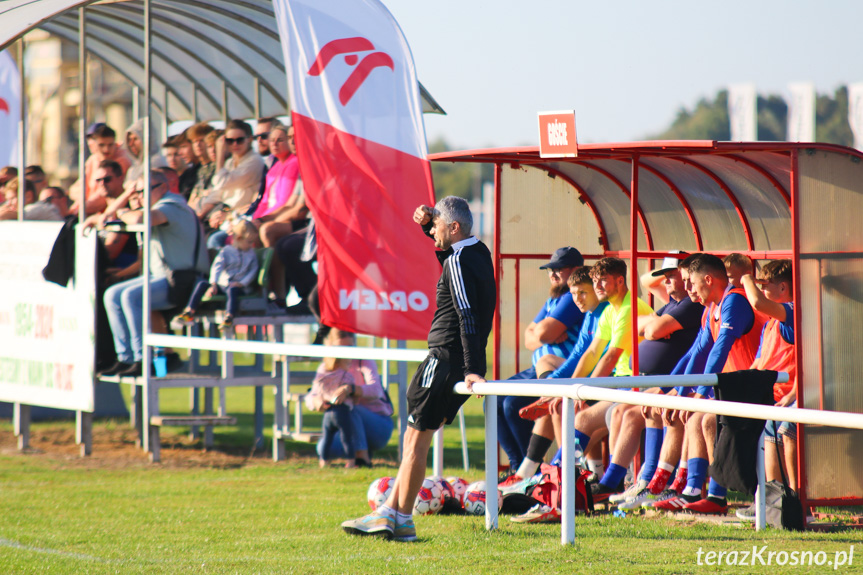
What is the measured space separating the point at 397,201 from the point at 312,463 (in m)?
3.10

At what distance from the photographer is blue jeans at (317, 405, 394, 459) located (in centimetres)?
1041

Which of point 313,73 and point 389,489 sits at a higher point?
point 313,73

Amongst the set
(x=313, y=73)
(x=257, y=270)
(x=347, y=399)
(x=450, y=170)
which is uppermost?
(x=450, y=170)

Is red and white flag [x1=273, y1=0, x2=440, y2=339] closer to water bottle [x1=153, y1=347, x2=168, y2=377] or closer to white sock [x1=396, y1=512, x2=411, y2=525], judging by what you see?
white sock [x1=396, y1=512, x2=411, y2=525]

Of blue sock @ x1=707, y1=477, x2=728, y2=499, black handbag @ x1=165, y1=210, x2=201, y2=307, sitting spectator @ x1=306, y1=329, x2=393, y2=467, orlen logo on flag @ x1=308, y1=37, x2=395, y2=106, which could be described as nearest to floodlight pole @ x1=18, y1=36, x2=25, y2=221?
black handbag @ x1=165, y1=210, x2=201, y2=307

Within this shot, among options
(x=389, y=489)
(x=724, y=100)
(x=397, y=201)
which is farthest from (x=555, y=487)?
(x=724, y=100)

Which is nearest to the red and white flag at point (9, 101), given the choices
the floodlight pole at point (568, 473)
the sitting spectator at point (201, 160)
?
the sitting spectator at point (201, 160)

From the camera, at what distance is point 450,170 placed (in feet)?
383

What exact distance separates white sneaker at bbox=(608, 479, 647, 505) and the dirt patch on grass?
13.8 feet

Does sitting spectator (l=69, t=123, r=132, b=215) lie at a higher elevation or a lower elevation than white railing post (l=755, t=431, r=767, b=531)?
higher

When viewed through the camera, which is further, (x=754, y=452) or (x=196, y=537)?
(x=196, y=537)

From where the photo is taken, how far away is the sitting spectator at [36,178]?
14789 millimetres

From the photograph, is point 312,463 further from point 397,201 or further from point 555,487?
point 555,487

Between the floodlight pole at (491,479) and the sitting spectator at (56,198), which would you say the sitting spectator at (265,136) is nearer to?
the sitting spectator at (56,198)
